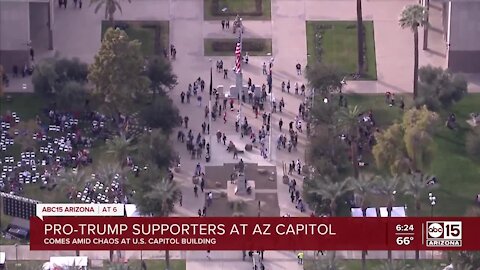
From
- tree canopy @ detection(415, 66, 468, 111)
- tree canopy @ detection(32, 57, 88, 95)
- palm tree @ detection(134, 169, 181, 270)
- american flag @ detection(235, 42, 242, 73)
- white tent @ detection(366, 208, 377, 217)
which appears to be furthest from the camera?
american flag @ detection(235, 42, 242, 73)

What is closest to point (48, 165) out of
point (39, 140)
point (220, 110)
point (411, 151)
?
point (39, 140)

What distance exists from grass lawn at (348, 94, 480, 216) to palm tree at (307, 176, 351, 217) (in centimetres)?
848

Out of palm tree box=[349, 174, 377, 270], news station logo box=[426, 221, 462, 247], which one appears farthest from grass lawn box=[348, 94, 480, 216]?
news station logo box=[426, 221, 462, 247]

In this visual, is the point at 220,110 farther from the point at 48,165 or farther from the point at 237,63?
the point at 48,165

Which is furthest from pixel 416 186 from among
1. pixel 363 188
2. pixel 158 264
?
pixel 158 264

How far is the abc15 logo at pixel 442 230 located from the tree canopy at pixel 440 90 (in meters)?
41.7

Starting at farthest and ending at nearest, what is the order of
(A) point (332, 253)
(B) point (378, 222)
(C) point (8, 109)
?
(C) point (8, 109), (A) point (332, 253), (B) point (378, 222)

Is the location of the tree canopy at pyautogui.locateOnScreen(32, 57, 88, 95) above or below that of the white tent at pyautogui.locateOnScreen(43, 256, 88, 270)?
above

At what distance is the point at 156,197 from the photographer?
174 metres

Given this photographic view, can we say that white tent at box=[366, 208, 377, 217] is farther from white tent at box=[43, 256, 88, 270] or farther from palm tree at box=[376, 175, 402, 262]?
white tent at box=[43, 256, 88, 270]

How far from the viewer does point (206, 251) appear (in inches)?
6998

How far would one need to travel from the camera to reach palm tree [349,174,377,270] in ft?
567

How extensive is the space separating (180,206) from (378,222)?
A: 31477 mm

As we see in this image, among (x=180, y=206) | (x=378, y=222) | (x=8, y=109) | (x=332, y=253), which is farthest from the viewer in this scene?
(x=8, y=109)
